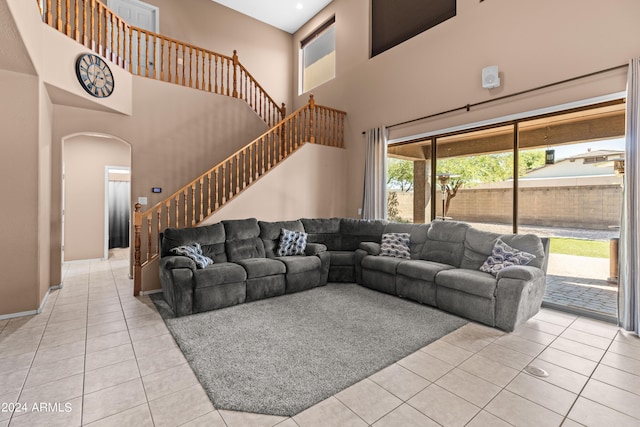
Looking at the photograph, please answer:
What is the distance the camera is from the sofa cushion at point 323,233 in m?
5.34

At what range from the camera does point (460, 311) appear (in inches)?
136

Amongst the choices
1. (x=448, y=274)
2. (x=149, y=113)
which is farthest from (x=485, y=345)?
(x=149, y=113)

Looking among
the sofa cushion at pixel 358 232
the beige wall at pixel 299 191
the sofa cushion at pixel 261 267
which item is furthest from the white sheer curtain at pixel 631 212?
the beige wall at pixel 299 191

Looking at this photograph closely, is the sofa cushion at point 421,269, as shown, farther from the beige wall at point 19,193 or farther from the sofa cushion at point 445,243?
the beige wall at point 19,193

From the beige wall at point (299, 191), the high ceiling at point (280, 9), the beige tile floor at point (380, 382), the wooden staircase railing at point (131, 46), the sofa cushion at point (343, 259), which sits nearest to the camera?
the beige tile floor at point (380, 382)

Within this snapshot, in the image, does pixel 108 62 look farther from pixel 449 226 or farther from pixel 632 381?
pixel 632 381

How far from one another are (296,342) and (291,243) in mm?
2166

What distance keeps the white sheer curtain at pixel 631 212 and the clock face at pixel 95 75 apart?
256 inches

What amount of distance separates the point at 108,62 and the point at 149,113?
89cm

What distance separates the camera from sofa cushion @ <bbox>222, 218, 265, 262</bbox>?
444 centimetres

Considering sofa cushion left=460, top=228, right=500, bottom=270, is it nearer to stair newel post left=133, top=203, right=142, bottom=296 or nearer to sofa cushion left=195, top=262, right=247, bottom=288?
sofa cushion left=195, top=262, right=247, bottom=288

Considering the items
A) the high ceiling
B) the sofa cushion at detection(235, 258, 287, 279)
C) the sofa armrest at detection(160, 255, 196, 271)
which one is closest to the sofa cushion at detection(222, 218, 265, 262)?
the sofa cushion at detection(235, 258, 287, 279)

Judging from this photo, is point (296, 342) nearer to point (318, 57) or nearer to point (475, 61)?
point (475, 61)

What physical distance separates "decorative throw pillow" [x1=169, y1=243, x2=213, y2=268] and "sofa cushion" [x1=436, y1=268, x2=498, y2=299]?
2.93 metres
